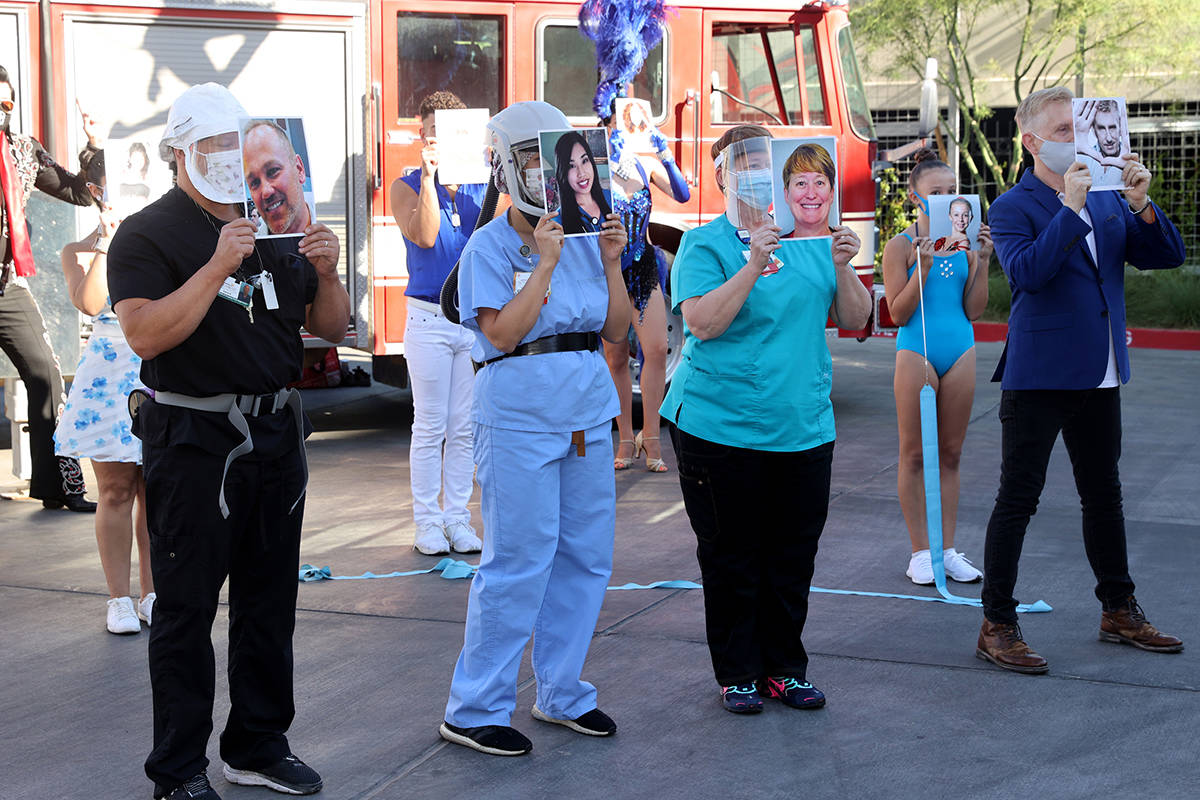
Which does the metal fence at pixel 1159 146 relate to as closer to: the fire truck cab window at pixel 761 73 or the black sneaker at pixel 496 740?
the fire truck cab window at pixel 761 73

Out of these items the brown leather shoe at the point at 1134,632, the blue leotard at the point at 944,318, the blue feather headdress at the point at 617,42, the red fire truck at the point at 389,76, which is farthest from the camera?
the red fire truck at the point at 389,76

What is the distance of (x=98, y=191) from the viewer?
18.2ft

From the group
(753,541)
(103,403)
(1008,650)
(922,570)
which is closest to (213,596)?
(753,541)

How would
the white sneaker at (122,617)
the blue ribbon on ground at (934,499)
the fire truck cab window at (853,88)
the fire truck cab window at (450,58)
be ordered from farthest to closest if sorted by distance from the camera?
the fire truck cab window at (853,88)
the fire truck cab window at (450,58)
the blue ribbon on ground at (934,499)
the white sneaker at (122,617)

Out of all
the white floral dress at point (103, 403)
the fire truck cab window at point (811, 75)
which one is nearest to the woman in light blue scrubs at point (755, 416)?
the white floral dress at point (103, 403)

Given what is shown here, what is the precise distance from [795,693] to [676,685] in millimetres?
433

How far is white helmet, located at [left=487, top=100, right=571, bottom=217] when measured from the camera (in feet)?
13.1

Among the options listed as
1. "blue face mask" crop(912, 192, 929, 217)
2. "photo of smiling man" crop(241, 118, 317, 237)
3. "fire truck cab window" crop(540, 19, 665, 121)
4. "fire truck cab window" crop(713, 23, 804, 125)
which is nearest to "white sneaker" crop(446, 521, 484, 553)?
"blue face mask" crop(912, 192, 929, 217)

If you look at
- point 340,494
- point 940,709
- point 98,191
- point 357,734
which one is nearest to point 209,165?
point 357,734

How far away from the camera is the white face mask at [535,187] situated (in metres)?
3.97

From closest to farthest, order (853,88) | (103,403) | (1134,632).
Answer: (1134,632) < (103,403) < (853,88)

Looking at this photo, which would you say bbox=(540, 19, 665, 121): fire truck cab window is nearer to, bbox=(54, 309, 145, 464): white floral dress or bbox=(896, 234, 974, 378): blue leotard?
bbox=(896, 234, 974, 378): blue leotard

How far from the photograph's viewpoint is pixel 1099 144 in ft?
14.8

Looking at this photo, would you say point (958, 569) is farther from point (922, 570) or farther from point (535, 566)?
point (535, 566)
